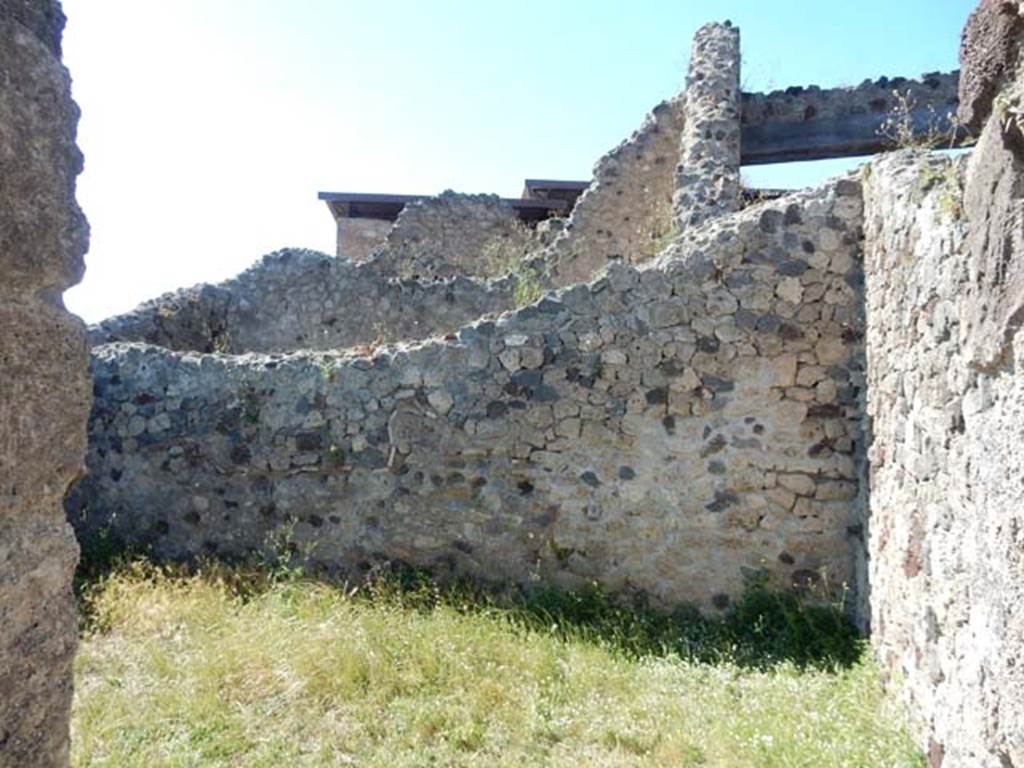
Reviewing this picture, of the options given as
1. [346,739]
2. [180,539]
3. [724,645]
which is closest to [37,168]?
[346,739]

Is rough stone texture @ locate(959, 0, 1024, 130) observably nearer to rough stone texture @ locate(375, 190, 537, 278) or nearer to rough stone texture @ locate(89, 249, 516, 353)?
rough stone texture @ locate(89, 249, 516, 353)

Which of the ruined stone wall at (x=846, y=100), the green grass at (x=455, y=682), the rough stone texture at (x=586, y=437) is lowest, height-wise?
the green grass at (x=455, y=682)

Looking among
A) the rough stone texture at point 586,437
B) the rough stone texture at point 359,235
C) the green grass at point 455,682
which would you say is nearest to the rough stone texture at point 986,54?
the green grass at point 455,682

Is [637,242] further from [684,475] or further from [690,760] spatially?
[690,760]

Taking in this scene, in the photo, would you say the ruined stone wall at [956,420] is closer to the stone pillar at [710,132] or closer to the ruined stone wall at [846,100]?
the stone pillar at [710,132]

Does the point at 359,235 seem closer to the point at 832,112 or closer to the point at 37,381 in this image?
the point at 832,112

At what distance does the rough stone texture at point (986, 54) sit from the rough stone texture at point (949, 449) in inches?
3.7

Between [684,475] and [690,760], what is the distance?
2303 millimetres

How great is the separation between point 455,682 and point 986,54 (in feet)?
12.3

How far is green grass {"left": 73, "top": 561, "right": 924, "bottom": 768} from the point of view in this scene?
3871mm

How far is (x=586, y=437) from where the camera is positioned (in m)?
6.00

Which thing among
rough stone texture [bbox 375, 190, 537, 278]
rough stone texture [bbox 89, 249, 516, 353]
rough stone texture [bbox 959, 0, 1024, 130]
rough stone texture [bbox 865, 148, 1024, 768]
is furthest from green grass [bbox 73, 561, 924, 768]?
rough stone texture [bbox 375, 190, 537, 278]

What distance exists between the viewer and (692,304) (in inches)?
229

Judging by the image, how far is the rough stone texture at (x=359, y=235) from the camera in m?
17.5
